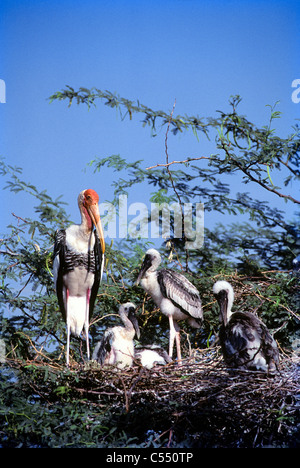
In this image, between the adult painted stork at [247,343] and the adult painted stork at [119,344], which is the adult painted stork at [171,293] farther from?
the adult painted stork at [247,343]

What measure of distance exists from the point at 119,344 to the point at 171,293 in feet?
1.93

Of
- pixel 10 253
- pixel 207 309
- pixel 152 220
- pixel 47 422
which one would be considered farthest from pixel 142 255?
pixel 47 422

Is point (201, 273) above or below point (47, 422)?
above

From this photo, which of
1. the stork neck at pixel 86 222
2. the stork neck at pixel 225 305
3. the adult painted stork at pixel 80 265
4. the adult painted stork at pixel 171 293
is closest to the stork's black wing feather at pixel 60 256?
the adult painted stork at pixel 80 265

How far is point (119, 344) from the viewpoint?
476 cm

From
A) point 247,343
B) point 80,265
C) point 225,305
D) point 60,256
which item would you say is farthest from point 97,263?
point 247,343

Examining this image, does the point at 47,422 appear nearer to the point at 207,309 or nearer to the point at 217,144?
the point at 207,309

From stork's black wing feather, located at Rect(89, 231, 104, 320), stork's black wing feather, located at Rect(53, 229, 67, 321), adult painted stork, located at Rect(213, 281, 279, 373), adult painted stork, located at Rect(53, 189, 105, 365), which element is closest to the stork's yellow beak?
adult painted stork, located at Rect(53, 189, 105, 365)

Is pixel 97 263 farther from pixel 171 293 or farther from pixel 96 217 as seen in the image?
pixel 171 293

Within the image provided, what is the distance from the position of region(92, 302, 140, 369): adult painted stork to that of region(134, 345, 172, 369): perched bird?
0.26ft

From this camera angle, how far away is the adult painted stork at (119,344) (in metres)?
4.75
